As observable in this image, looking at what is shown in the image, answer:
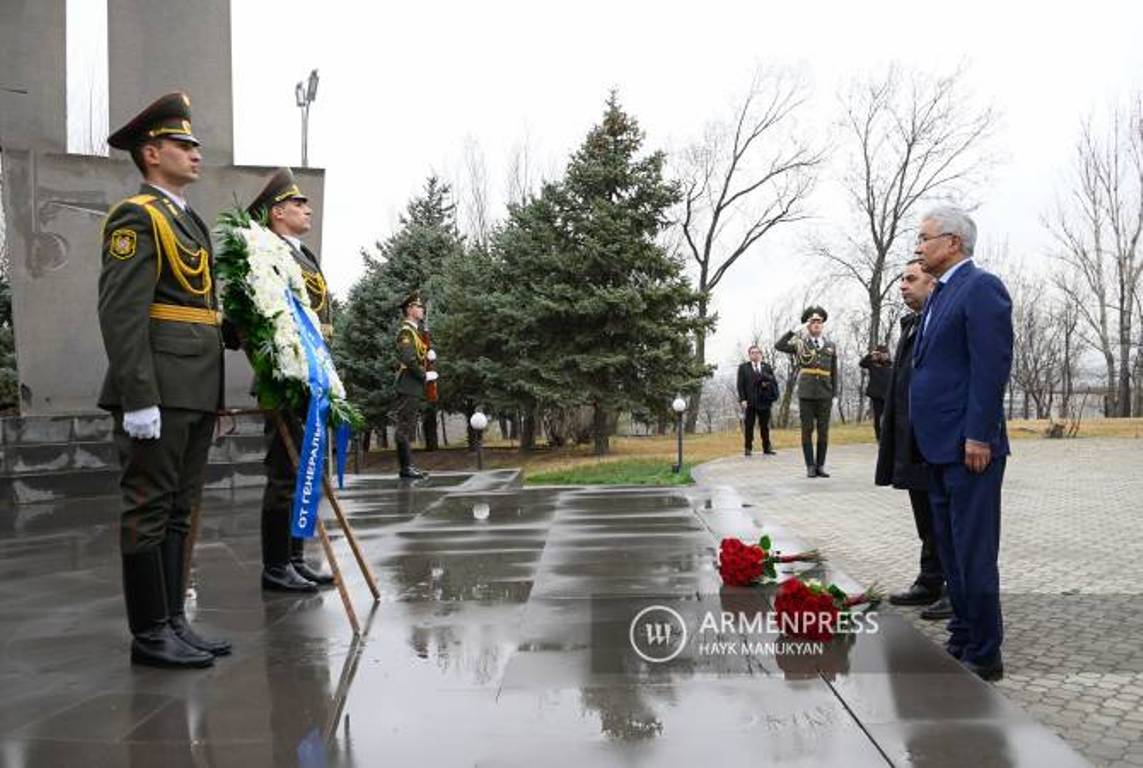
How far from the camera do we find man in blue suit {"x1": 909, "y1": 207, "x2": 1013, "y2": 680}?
12.2 ft

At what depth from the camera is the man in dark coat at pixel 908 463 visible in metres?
4.85

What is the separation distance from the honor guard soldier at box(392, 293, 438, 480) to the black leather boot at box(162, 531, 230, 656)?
6.07 metres

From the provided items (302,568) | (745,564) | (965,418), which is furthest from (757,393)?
(965,418)

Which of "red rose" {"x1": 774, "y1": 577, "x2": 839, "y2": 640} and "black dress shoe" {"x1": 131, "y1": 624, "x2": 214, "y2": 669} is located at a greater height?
"red rose" {"x1": 774, "y1": 577, "x2": 839, "y2": 640}

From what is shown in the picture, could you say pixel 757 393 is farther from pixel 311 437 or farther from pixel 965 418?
pixel 311 437

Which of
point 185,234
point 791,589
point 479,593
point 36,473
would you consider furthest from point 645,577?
point 36,473

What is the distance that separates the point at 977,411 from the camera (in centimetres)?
371

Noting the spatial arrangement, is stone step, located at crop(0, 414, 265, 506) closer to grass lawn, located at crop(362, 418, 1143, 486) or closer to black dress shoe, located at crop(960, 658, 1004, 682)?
black dress shoe, located at crop(960, 658, 1004, 682)

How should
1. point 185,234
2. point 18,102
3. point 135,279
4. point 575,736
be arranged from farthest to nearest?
point 18,102 < point 185,234 < point 135,279 < point 575,736

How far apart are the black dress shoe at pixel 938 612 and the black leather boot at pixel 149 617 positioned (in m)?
3.43

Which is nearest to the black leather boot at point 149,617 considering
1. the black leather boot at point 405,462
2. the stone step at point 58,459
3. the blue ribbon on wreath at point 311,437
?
the blue ribbon on wreath at point 311,437

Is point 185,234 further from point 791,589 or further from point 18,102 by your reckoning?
point 18,102

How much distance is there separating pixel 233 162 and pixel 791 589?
26.6ft

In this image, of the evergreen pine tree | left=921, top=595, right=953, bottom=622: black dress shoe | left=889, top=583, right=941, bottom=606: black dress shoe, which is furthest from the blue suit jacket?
the evergreen pine tree
